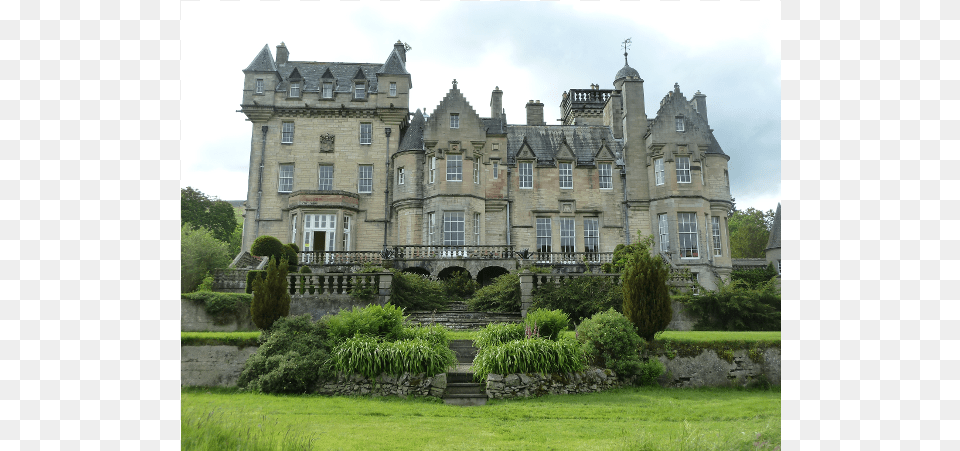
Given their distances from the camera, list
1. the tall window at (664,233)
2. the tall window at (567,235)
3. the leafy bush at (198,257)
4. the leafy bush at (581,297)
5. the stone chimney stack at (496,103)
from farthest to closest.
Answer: the stone chimney stack at (496,103)
the tall window at (567,235)
the tall window at (664,233)
the leafy bush at (198,257)
the leafy bush at (581,297)

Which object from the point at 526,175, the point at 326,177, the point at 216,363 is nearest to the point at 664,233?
the point at 526,175

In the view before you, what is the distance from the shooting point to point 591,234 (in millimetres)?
27797

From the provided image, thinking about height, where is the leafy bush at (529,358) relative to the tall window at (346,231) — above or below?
below

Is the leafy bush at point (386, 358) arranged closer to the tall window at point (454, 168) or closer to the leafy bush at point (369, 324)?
the leafy bush at point (369, 324)

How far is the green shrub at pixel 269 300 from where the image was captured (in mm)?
10906

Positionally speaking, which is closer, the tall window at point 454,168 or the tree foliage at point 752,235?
the tall window at point 454,168

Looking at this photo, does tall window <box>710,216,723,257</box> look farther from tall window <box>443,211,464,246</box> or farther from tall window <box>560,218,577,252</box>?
tall window <box>443,211,464,246</box>

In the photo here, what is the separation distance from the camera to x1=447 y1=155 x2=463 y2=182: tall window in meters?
26.4

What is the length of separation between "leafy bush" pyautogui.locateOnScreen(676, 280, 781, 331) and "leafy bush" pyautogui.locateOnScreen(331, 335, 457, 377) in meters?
9.27

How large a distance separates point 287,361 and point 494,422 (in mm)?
4445

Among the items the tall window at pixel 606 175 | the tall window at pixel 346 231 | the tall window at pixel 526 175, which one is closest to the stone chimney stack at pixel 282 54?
the tall window at pixel 346 231

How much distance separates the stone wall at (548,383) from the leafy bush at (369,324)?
2.58 m

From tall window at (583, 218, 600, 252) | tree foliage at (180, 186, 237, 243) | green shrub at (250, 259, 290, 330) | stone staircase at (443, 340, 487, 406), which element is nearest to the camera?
stone staircase at (443, 340, 487, 406)

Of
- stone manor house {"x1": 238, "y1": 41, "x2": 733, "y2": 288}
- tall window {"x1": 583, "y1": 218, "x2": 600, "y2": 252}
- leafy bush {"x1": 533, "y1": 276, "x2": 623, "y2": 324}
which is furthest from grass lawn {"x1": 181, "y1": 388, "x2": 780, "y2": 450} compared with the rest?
tall window {"x1": 583, "y1": 218, "x2": 600, "y2": 252}
